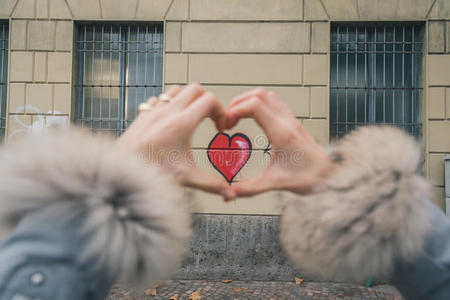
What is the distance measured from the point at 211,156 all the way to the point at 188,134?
3.54 m

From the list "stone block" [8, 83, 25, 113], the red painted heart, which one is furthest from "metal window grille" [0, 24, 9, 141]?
the red painted heart

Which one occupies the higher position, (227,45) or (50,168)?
(227,45)

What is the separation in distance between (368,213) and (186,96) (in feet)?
1.85

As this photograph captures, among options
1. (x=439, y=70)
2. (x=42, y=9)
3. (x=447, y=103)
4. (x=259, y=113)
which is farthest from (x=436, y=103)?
(x=42, y=9)

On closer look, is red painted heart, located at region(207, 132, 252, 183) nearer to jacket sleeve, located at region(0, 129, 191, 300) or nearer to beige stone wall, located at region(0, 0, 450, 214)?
beige stone wall, located at region(0, 0, 450, 214)

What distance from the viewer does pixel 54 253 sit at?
572 millimetres

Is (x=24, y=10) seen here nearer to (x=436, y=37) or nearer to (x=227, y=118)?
(x=227, y=118)

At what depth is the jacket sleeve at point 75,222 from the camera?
1.85 ft

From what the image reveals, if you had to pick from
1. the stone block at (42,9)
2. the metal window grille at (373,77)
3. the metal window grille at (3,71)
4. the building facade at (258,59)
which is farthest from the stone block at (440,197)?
the metal window grille at (3,71)

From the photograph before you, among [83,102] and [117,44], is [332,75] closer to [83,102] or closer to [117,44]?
[117,44]

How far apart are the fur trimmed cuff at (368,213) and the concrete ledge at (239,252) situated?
3632mm

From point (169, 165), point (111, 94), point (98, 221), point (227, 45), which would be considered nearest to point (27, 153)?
point (98, 221)

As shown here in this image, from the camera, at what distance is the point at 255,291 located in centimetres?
400

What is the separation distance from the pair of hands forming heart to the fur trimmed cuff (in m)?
0.07
